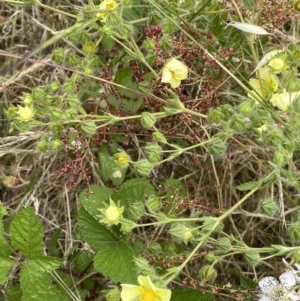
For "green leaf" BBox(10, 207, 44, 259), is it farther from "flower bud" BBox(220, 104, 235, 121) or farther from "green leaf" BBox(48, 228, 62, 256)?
"flower bud" BBox(220, 104, 235, 121)

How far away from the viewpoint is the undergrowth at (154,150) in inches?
52.4

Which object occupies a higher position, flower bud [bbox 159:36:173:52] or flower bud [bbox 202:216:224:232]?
flower bud [bbox 159:36:173:52]

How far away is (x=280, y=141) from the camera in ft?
4.12

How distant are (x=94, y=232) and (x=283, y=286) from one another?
53 centimetres

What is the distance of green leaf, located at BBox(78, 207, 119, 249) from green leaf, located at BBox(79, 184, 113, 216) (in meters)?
0.04

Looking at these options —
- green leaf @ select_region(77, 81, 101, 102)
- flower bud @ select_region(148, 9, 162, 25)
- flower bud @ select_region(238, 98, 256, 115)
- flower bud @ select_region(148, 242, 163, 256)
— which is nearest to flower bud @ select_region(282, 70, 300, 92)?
flower bud @ select_region(238, 98, 256, 115)

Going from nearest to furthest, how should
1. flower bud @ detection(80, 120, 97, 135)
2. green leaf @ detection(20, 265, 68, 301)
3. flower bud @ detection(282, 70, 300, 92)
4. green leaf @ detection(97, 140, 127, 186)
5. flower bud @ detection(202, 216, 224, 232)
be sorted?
flower bud @ detection(282, 70, 300, 92)
flower bud @ detection(202, 216, 224, 232)
flower bud @ detection(80, 120, 97, 135)
green leaf @ detection(20, 265, 68, 301)
green leaf @ detection(97, 140, 127, 186)

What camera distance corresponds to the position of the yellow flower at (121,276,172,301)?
1.24 metres

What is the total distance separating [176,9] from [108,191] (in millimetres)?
577

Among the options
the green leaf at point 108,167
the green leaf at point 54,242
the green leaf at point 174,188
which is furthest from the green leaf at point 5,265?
the green leaf at point 174,188

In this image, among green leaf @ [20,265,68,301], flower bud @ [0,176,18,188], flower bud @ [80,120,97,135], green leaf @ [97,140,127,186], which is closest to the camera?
flower bud @ [80,120,97,135]

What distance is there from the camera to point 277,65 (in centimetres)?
126

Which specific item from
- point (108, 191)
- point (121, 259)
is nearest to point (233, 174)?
point (108, 191)

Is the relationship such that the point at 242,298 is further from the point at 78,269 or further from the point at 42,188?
the point at 42,188
